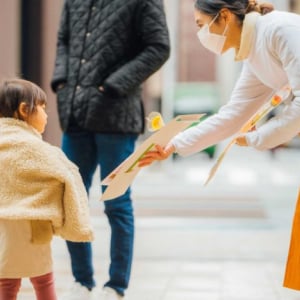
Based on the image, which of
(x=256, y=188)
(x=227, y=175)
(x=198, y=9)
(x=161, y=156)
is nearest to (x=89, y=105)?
(x=161, y=156)

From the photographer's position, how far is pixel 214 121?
2902 millimetres

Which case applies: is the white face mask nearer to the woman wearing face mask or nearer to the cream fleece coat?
the woman wearing face mask

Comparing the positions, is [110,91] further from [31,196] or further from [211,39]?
[31,196]

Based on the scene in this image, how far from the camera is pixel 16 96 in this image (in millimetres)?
2605

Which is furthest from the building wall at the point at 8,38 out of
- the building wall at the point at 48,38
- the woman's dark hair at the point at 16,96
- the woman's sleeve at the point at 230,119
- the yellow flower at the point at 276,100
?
the yellow flower at the point at 276,100

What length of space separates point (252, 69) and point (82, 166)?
3.32 ft

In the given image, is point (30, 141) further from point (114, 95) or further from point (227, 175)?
point (227, 175)

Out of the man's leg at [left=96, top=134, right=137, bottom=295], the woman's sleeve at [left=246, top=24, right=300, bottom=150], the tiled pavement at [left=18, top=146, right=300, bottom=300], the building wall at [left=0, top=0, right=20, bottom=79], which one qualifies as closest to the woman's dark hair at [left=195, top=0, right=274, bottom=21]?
the woman's sleeve at [left=246, top=24, right=300, bottom=150]

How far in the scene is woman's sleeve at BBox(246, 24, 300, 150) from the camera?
94.6 inches

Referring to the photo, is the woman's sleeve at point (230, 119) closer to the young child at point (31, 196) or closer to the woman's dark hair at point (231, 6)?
the woman's dark hair at point (231, 6)

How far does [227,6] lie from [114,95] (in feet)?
2.83

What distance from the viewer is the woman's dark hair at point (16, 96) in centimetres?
260

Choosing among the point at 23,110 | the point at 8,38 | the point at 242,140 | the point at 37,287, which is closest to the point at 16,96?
the point at 23,110

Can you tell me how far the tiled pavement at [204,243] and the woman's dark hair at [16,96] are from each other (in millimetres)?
1229
